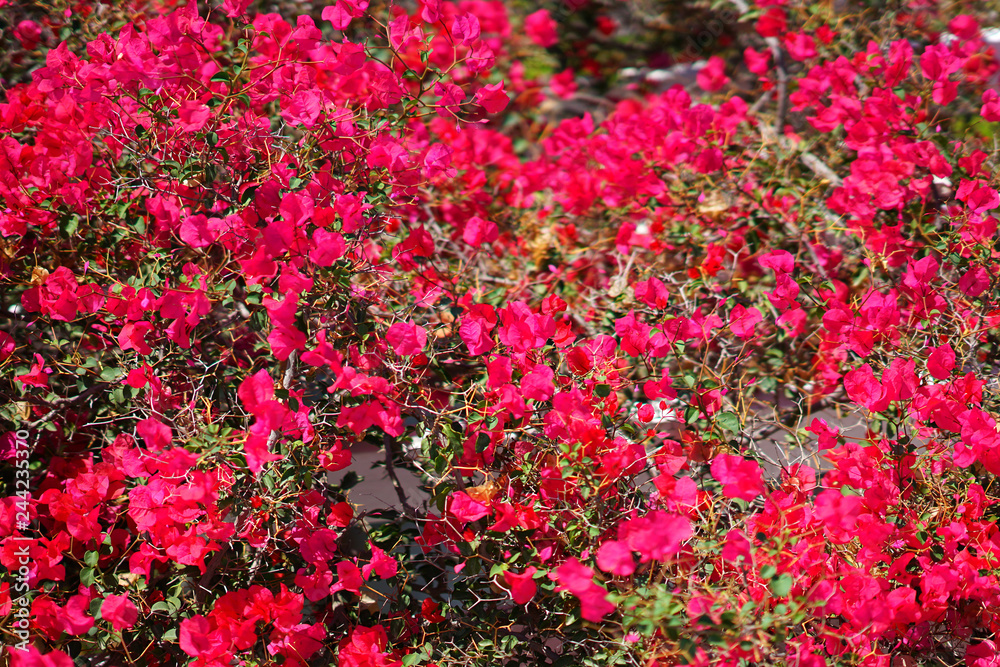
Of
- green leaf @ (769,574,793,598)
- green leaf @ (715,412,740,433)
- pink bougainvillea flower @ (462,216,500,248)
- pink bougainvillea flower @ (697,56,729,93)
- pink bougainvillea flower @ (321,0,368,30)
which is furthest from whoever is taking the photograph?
pink bougainvillea flower @ (697,56,729,93)

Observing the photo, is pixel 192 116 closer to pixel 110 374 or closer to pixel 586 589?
pixel 110 374

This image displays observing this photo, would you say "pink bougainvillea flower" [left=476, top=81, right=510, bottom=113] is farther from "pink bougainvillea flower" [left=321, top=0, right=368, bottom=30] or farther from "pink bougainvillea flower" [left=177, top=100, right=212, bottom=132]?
"pink bougainvillea flower" [left=177, top=100, right=212, bottom=132]

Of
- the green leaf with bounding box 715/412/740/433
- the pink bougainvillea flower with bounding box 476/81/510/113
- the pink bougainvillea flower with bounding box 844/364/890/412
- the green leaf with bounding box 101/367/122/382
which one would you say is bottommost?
the green leaf with bounding box 715/412/740/433

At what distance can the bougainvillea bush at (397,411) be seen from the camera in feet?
3.95

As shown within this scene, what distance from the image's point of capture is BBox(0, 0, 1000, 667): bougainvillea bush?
3.95 ft

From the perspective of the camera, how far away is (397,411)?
4.31 ft

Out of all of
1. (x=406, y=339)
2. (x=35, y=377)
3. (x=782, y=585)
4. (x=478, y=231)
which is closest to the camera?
(x=782, y=585)

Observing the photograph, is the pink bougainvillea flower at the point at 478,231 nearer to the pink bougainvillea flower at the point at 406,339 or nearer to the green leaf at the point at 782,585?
the pink bougainvillea flower at the point at 406,339

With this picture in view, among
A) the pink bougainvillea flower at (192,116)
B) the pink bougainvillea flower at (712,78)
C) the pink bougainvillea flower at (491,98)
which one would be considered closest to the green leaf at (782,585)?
the pink bougainvillea flower at (491,98)

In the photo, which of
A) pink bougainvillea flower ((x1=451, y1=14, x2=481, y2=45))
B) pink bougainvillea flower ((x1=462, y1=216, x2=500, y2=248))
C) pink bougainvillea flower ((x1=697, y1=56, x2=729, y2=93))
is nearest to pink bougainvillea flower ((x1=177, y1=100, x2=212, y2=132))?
pink bougainvillea flower ((x1=451, y1=14, x2=481, y2=45))

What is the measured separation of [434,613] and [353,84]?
1.07 metres

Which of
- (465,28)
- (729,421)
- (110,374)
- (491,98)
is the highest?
(465,28)

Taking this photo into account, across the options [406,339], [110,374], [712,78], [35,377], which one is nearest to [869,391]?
[406,339]

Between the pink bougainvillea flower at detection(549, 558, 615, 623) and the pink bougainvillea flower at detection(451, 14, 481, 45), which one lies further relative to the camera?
the pink bougainvillea flower at detection(451, 14, 481, 45)
